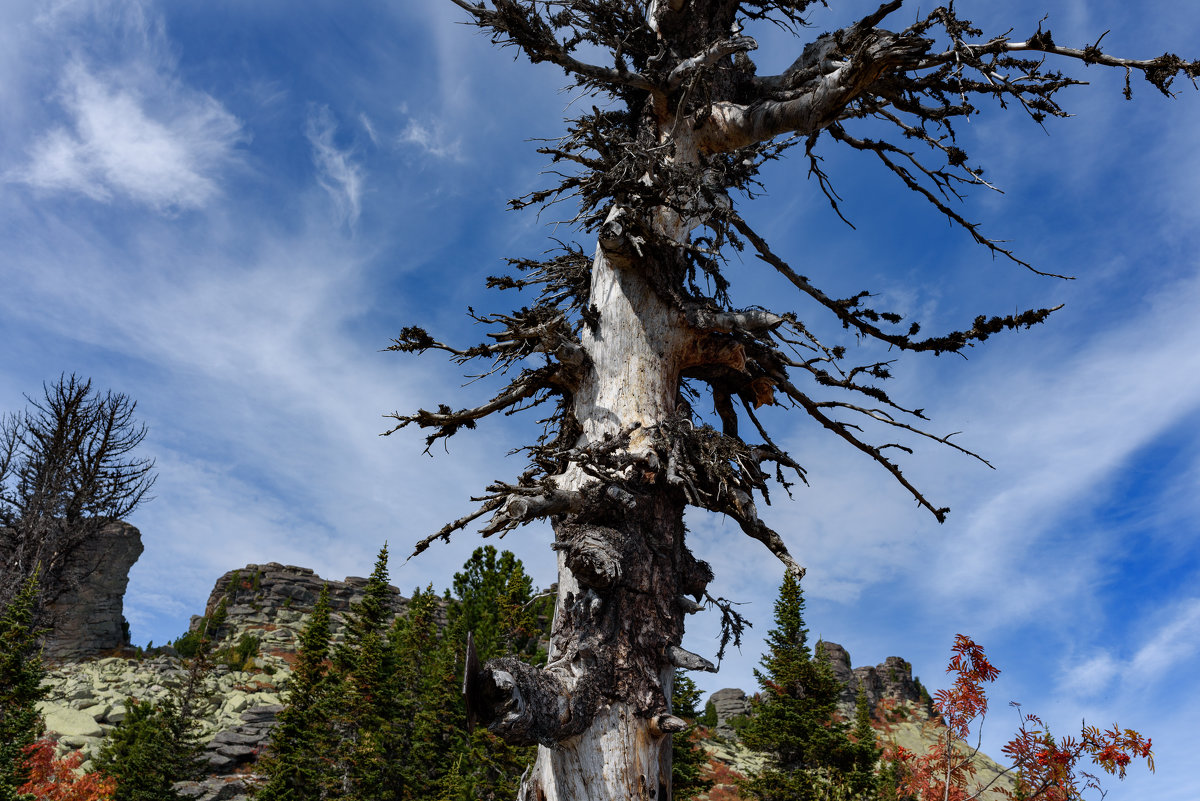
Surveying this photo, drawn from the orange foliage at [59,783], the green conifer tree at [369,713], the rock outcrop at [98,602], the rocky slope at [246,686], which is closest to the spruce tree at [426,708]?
the green conifer tree at [369,713]

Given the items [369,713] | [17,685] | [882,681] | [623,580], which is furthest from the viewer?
[882,681]

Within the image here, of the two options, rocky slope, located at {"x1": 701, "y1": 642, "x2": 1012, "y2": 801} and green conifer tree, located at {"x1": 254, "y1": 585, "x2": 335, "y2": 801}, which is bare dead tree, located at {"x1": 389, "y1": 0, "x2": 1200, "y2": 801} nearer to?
green conifer tree, located at {"x1": 254, "y1": 585, "x2": 335, "y2": 801}

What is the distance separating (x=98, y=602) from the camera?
5300 cm

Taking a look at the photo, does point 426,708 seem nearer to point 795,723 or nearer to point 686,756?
point 686,756

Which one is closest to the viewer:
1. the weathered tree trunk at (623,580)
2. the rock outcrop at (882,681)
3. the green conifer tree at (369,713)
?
the weathered tree trunk at (623,580)

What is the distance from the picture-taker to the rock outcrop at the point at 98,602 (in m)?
49.1

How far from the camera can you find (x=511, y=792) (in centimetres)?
2222

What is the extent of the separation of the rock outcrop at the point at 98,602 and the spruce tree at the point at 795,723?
152 feet

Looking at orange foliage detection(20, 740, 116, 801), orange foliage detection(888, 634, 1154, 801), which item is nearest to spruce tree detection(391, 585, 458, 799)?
orange foliage detection(20, 740, 116, 801)

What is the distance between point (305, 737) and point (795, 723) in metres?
17.6

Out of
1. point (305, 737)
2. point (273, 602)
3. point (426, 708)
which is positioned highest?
point (273, 602)

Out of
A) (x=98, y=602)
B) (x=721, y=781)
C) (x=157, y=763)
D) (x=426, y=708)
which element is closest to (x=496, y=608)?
(x=426, y=708)

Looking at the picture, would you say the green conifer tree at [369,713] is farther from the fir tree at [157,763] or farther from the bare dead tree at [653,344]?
the bare dead tree at [653,344]

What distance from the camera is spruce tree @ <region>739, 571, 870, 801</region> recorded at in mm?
24125
